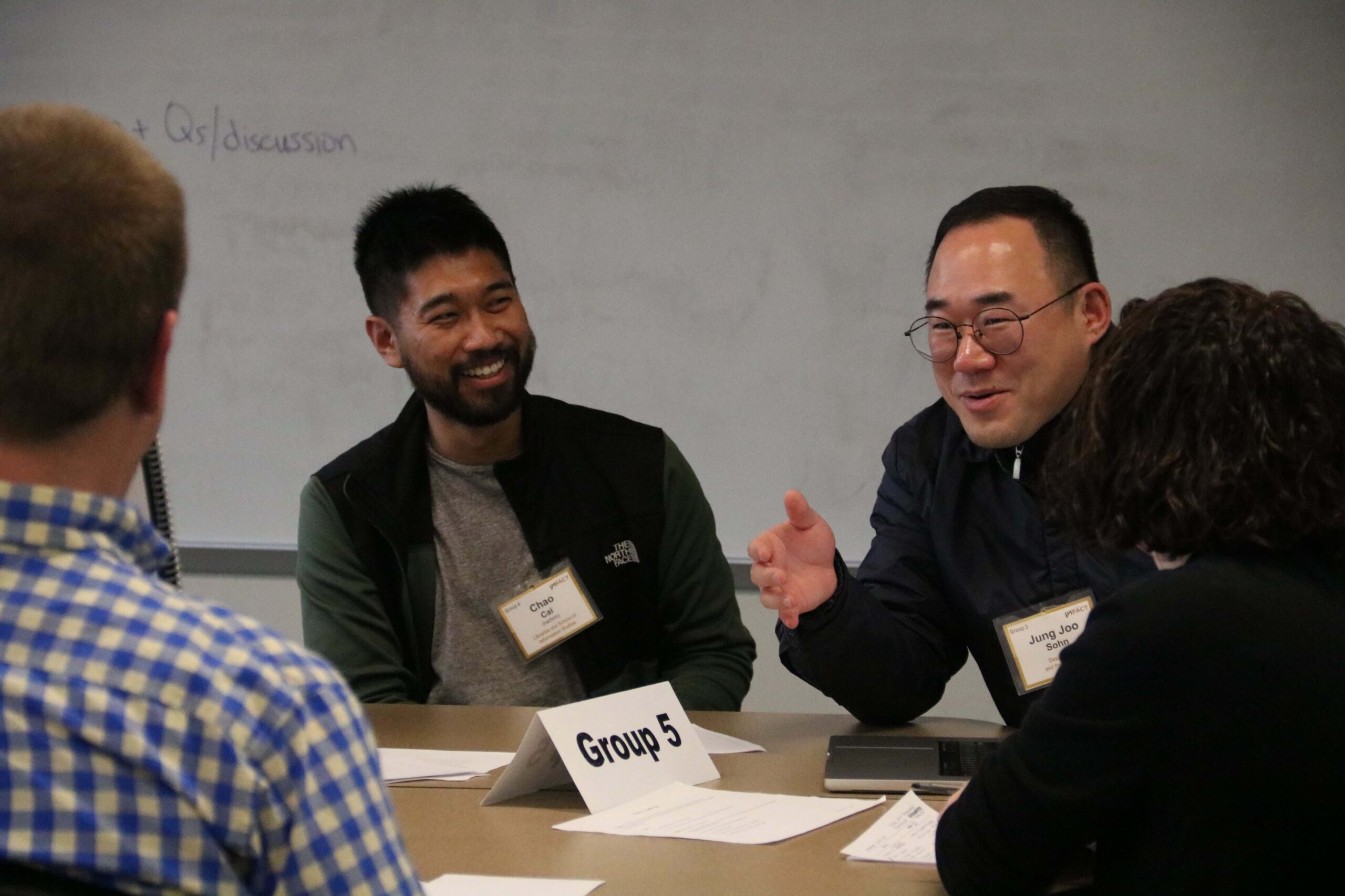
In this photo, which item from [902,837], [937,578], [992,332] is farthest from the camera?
[937,578]

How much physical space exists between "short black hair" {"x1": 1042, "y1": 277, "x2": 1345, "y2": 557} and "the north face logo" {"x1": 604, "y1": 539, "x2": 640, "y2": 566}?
47.1 inches

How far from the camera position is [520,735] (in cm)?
190

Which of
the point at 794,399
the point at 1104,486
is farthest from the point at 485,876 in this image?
the point at 794,399

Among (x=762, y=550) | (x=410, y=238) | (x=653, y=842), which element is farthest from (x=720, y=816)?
(x=410, y=238)

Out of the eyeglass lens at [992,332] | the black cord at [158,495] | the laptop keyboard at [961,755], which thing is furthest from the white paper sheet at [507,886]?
the eyeglass lens at [992,332]

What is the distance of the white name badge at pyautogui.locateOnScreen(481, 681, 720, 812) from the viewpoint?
1564mm

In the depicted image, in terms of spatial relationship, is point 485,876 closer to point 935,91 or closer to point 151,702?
point 151,702

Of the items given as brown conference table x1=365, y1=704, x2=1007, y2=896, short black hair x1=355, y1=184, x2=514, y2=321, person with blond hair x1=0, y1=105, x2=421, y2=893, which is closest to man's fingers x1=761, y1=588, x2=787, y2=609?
brown conference table x1=365, y1=704, x2=1007, y2=896

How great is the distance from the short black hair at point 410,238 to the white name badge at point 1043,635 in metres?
1.16

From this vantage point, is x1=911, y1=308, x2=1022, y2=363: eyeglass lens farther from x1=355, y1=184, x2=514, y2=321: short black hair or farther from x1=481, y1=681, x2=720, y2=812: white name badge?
x1=355, y1=184, x2=514, y2=321: short black hair

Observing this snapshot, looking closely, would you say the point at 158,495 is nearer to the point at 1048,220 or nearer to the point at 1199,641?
the point at 1199,641

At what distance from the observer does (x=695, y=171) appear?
3.19 meters

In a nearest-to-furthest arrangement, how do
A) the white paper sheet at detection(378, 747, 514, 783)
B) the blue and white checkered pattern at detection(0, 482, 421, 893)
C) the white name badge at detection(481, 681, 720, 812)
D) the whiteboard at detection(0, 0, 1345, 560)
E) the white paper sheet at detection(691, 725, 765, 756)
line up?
the blue and white checkered pattern at detection(0, 482, 421, 893) < the white name badge at detection(481, 681, 720, 812) < the white paper sheet at detection(378, 747, 514, 783) < the white paper sheet at detection(691, 725, 765, 756) < the whiteboard at detection(0, 0, 1345, 560)

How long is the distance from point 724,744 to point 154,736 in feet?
3.96
